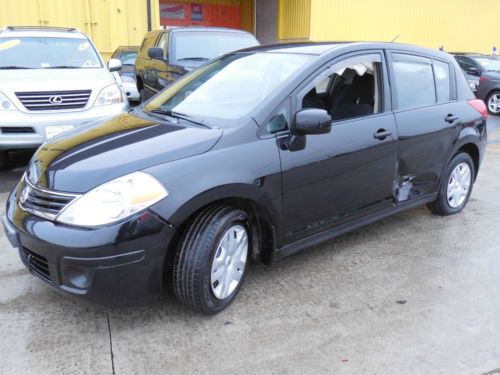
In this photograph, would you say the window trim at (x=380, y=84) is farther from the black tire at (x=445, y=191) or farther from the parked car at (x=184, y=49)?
the parked car at (x=184, y=49)

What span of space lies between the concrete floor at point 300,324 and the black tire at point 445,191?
774 millimetres

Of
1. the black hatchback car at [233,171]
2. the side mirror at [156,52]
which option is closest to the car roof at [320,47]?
the black hatchback car at [233,171]

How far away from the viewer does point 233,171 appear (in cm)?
272

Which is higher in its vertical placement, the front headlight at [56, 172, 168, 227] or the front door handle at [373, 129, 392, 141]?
the front door handle at [373, 129, 392, 141]

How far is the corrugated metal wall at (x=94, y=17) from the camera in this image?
1297 centimetres

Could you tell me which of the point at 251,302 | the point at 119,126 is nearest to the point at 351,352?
the point at 251,302

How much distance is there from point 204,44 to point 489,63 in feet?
29.9

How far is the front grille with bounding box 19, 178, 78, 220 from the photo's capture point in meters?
2.46

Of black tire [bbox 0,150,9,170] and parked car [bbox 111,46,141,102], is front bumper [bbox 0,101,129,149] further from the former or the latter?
parked car [bbox 111,46,141,102]

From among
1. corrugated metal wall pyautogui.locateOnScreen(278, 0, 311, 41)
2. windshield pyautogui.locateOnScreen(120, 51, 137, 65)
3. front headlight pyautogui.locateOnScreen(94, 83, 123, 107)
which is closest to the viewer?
front headlight pyautogui.locateOnScreen(94, 83, 123, 107)

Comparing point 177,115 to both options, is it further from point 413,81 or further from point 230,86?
point 413,81

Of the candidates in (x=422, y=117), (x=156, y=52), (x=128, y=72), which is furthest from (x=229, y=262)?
(x=128, y=72)

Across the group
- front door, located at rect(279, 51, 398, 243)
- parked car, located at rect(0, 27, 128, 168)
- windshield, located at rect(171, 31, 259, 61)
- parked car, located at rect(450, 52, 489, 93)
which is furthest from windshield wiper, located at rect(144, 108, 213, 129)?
parked car, located at rect(450, 52, 489, 93)

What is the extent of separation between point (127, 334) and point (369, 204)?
203 centimetres
